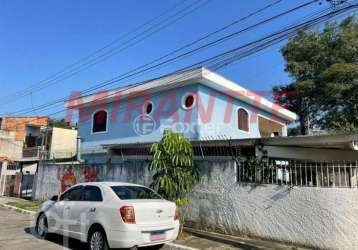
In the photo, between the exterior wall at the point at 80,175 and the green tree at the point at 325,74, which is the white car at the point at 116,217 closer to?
the exterior wall at the point at 80,175

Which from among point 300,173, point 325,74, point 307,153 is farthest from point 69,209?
point 325,74

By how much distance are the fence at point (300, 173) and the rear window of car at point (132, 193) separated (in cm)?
274

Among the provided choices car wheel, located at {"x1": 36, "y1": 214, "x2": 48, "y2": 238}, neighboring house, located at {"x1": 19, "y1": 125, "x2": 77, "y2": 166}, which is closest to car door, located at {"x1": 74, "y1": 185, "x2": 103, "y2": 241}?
car wheel, located at {"x1": 36, "y1": 214, "x2": 48, "y2": 238}

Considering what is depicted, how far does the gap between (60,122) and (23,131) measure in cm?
1646

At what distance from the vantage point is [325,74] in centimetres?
A: 2477

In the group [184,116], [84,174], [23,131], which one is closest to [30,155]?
[23,131]

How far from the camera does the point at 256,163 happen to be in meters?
9.34

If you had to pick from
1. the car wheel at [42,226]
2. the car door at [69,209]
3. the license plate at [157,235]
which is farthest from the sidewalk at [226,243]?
the car wheel at [42,226]

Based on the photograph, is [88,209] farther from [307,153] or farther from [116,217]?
[307,153]

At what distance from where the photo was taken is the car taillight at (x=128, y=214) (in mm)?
6863

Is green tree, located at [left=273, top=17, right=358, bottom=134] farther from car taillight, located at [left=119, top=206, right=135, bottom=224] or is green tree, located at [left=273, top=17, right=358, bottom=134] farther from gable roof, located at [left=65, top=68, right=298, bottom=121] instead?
car taillight, located at [left=119, top=206, right=135, bottom=224]

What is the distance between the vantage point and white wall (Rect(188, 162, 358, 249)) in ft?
25.2

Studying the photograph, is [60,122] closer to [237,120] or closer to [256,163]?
[237,120]

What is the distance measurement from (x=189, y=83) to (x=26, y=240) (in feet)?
29.7
